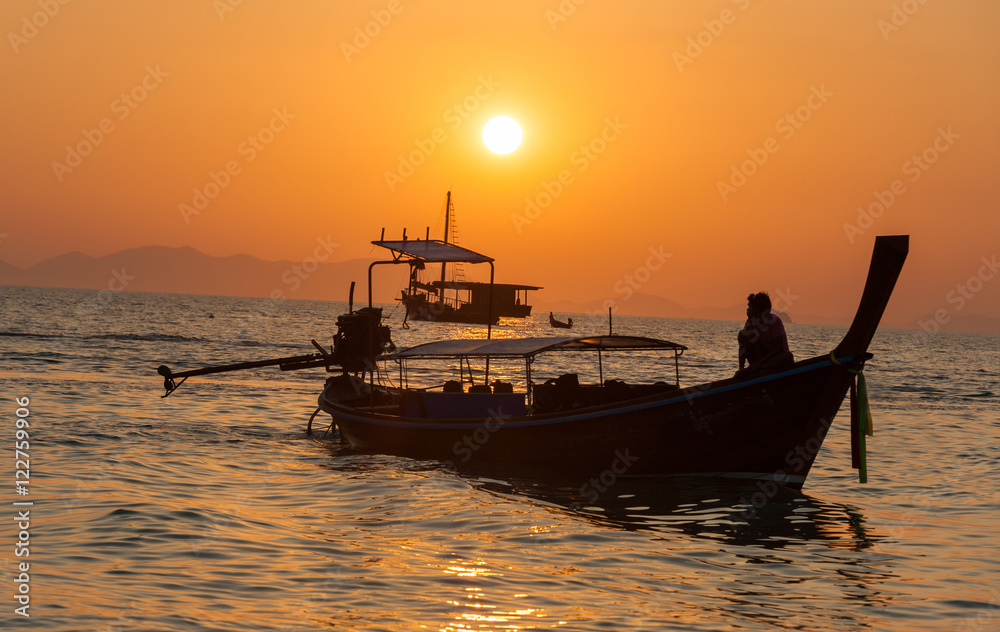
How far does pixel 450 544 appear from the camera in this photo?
9.53m

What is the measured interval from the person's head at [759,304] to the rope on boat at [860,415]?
1.10 meters

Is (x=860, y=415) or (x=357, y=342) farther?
(x=357, y=342)

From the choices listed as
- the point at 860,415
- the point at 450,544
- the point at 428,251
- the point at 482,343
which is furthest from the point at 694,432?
the point at 428,251

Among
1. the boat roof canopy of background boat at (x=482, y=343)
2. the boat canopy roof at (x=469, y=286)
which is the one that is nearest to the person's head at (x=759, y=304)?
the boat roof canopy of background boat at (x=482, y=343)

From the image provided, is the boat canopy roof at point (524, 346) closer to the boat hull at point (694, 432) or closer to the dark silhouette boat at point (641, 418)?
the dark silhouette boat at point (641, 418)

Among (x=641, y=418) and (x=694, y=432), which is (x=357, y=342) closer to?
(x=641, y=418)

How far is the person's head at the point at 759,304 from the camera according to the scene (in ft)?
40.5

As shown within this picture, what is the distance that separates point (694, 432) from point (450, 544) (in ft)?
16.8

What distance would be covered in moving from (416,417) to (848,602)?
959cm

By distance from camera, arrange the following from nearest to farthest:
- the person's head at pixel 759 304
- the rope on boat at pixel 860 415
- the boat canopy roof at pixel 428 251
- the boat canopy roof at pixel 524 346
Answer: the rope on boat at pixel 860 415, the person's head at pixel 759 304, the boat canopy roof at pixel 524 346, the boat canopy roof at pixel 428 251

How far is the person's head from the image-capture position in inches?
487

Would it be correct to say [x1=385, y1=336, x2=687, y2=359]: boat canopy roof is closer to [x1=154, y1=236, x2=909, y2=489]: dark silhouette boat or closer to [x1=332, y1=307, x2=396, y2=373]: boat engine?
[x1=154, y1=236, x2=909, y2=489]: dark silhouette boat

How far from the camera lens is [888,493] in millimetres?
14211

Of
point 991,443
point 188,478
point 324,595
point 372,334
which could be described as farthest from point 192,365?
point 324,595
